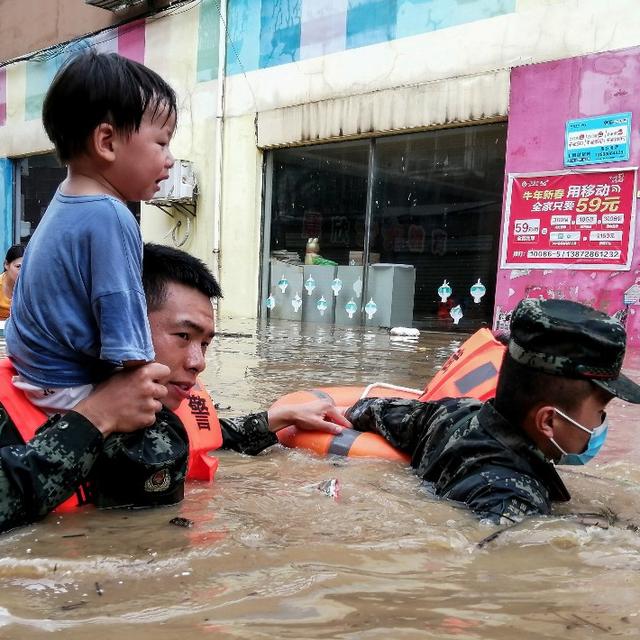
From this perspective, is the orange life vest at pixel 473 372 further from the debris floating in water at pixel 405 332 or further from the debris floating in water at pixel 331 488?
the debris floating in water at pixel 405 332

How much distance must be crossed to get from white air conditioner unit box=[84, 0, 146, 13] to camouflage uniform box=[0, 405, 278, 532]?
462 inches

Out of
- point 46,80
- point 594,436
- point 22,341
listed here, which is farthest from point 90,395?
point 46,80

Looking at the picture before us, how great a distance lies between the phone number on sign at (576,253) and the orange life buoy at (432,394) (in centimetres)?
481

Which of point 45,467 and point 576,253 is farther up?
point 576,253

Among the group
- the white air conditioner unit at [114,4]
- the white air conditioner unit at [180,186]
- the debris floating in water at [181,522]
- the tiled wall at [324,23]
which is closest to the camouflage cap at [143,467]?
the debris floating in water at [181,522]

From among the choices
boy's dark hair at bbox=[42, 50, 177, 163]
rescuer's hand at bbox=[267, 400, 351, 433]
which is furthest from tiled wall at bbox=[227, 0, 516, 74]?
boy's dark hair at bbox=[42, 50, 177, 163]

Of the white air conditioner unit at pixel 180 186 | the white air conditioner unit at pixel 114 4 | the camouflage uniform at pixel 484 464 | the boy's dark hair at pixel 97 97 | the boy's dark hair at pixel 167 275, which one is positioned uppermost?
the white air conditioner unit at pixel 114 4

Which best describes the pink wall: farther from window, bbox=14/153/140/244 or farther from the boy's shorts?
window, bbox=14/153/140/244

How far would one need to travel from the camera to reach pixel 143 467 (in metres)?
1.81

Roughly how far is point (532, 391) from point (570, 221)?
20.0ft

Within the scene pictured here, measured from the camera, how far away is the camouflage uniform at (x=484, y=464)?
187 centimetres

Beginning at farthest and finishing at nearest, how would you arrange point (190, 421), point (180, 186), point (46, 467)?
point (180, 186) < point (190, 421) < point (46, 467)

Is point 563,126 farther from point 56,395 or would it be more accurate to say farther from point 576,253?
point 56,395

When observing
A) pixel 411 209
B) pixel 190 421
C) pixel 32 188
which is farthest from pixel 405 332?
pixel 32 188
